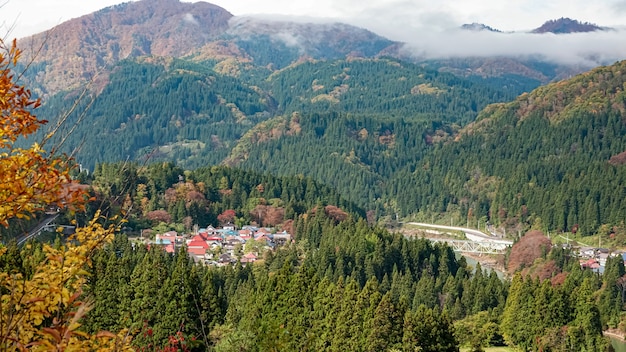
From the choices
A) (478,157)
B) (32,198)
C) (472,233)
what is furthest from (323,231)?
(478,157)

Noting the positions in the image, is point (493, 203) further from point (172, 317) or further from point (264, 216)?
point (172, 317)

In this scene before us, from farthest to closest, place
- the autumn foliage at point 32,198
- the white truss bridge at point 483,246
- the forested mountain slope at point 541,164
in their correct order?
the forested mountain slope at point 541,164, the white truss bridge at point 483,246, the autumn foliage at point 32,198

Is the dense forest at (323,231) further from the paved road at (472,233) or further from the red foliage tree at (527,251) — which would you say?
the paved road at (472,233)

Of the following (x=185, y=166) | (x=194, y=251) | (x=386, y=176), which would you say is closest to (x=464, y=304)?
(x=194, y=251)

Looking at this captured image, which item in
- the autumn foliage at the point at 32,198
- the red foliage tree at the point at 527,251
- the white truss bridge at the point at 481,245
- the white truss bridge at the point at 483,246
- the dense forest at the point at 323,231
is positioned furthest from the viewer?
the white truss bridge at the point at 481,245

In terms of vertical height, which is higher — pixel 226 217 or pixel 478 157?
pixel 226 217

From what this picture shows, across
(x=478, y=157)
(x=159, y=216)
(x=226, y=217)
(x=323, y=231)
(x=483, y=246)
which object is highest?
(x=159, y=216)

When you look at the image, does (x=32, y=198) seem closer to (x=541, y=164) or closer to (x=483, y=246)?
(x=483, y=246)

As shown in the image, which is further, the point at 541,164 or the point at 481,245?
the point at 541,164

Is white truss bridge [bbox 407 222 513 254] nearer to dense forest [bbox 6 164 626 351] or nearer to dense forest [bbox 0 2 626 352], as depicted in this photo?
dense forest [bbox 0 2 626 352]

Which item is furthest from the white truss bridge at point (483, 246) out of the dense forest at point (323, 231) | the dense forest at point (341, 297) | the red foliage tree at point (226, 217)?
the red foliage tree at point (226, 217)

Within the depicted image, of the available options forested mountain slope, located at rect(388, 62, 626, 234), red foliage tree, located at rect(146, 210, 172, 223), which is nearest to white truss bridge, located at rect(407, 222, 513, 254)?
forested mountain slope, located at rect(388, 62, 626, 234)
